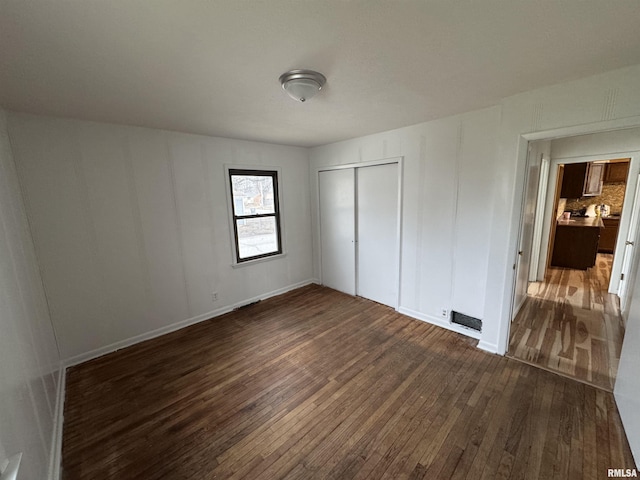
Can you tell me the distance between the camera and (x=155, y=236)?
299 cm

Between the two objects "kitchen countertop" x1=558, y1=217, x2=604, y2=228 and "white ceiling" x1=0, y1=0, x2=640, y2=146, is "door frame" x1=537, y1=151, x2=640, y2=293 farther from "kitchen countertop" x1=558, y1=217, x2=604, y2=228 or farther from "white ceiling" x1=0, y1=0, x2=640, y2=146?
"white ceiling" x1=0, y1=0, x2=640, y2=146

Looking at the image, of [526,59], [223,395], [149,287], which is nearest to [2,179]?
[149,287]

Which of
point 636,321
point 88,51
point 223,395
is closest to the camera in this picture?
point 88,51

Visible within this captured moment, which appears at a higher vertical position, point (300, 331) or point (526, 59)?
point (526, 59)

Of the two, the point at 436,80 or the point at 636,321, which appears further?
the point at 436,80

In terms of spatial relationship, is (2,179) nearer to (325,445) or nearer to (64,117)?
(64,117)

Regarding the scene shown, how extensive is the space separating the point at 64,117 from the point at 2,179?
1059 millimetres

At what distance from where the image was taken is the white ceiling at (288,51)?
1.12 metres

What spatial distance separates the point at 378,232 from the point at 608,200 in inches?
267

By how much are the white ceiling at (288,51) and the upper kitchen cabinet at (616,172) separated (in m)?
6.43

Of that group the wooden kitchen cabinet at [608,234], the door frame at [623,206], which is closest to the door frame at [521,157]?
the door frame at [623,206]

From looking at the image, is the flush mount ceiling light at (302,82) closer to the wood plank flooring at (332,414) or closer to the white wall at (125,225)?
the white wall at (125,225)

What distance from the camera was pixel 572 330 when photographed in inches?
114

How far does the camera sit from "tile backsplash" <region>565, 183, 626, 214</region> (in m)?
6.07
